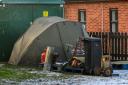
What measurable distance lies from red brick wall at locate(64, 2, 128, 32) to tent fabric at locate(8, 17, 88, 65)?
7116mm

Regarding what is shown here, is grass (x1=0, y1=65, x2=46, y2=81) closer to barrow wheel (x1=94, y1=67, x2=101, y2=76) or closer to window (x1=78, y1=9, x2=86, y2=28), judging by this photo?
barrow wheel (x1=94, y1=67, x2=101, y2=76)

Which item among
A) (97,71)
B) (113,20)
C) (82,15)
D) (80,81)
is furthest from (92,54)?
(82,15)

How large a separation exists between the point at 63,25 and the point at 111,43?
4556 mm

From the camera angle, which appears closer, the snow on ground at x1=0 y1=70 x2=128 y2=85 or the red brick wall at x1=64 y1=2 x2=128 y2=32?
the snow on ground at x1=0 y1=70 x2=128 y2=85

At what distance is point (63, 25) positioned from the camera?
2341 centimetres

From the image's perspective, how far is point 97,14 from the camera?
3144 centimetres

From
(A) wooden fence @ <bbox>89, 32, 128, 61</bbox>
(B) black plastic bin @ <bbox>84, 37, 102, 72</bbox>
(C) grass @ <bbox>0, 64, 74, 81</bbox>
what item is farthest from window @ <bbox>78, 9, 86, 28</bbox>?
(B) black plastic bin @ <bbox>84, 37, 102, 72</bbox>

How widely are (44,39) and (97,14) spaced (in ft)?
29.3

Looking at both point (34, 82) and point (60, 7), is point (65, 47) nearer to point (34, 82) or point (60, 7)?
point (60, 7)

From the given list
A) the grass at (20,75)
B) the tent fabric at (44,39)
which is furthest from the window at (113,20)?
the grass at (20,75)

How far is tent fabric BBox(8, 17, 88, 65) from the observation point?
22797 mm

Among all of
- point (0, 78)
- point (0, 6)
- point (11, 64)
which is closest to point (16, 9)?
point (0, 6)

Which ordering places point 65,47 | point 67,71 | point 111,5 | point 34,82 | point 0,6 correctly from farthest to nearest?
1. point 111,5
2. point 0,6
3. point 65,47
4. point 67,71
5. point 34,82

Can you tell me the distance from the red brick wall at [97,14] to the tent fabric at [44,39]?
23.3 feet
